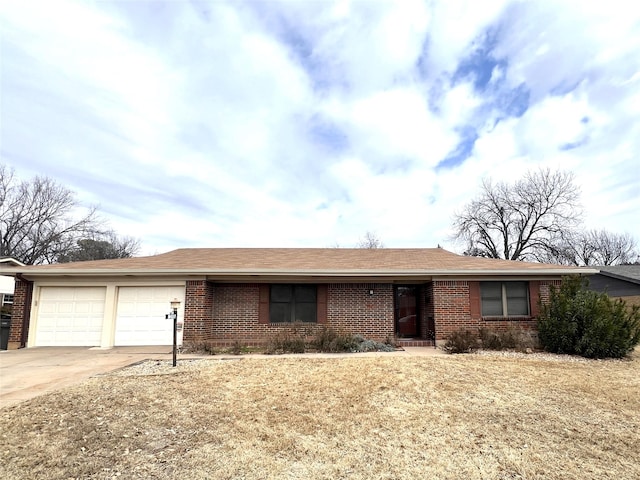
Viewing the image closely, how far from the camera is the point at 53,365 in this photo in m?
8.64

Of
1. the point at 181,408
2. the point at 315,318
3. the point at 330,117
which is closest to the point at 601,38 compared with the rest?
the point at 330,117

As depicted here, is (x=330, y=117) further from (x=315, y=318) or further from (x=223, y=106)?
(x=315, y=318)

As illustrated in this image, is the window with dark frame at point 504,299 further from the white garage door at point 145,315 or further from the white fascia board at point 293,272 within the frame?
the white garage door at point 145,315

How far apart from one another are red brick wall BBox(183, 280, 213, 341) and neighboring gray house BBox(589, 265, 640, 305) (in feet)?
57.2

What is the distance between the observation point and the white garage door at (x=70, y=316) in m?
11.6

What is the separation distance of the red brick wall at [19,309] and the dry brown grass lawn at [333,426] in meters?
6.75

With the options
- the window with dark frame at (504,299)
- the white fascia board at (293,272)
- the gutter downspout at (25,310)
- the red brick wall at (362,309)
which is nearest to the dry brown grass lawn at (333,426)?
the white fascia board at (293,272)

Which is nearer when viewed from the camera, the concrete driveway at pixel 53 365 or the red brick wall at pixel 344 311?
the concrete driveway at pixel 53 365

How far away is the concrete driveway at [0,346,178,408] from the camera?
6.48 meters

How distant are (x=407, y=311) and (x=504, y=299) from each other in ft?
10.5

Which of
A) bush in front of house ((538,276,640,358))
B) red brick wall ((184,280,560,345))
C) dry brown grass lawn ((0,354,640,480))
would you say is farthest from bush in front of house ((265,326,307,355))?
bush in front of house ((538,276,640,358))

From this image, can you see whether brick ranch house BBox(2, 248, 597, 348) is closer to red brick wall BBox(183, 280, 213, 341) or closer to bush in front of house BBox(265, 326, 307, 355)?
red brick wall BBox(183, 280, 213, 341)

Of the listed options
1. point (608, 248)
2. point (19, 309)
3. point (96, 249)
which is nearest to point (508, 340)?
point (19, 309)

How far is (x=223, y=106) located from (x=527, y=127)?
1052cm
